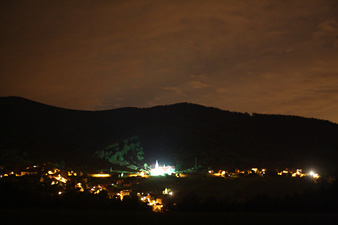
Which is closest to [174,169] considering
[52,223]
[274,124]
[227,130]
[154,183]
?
[154,183]

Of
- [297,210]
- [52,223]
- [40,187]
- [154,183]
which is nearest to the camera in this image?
[52,223]

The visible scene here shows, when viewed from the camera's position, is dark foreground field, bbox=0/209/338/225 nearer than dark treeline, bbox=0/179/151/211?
Yes

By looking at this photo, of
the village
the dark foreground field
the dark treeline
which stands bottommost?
the dark foreground field

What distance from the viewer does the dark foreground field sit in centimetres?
906

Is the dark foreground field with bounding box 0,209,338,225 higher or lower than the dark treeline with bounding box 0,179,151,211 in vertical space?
lower

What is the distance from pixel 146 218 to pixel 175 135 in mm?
30600

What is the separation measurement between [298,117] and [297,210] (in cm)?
4350

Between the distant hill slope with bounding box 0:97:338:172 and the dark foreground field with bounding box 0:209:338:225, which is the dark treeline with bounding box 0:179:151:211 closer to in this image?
the dark foreground field with bounding box 0:209:338:225

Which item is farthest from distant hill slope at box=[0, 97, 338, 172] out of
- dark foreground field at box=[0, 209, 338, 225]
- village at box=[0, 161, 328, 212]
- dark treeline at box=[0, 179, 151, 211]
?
dark foreground field at box=[0, 209, 338, 225]

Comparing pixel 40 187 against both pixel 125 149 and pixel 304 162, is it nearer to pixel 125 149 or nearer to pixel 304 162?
pixel 125 149

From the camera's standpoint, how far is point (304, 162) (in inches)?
1320

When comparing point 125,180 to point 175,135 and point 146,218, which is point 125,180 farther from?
point 175,135

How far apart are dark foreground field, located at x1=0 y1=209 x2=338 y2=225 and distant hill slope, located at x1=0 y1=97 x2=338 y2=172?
62.8 feet

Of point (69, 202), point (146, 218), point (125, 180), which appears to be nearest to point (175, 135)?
point (125, 180)
